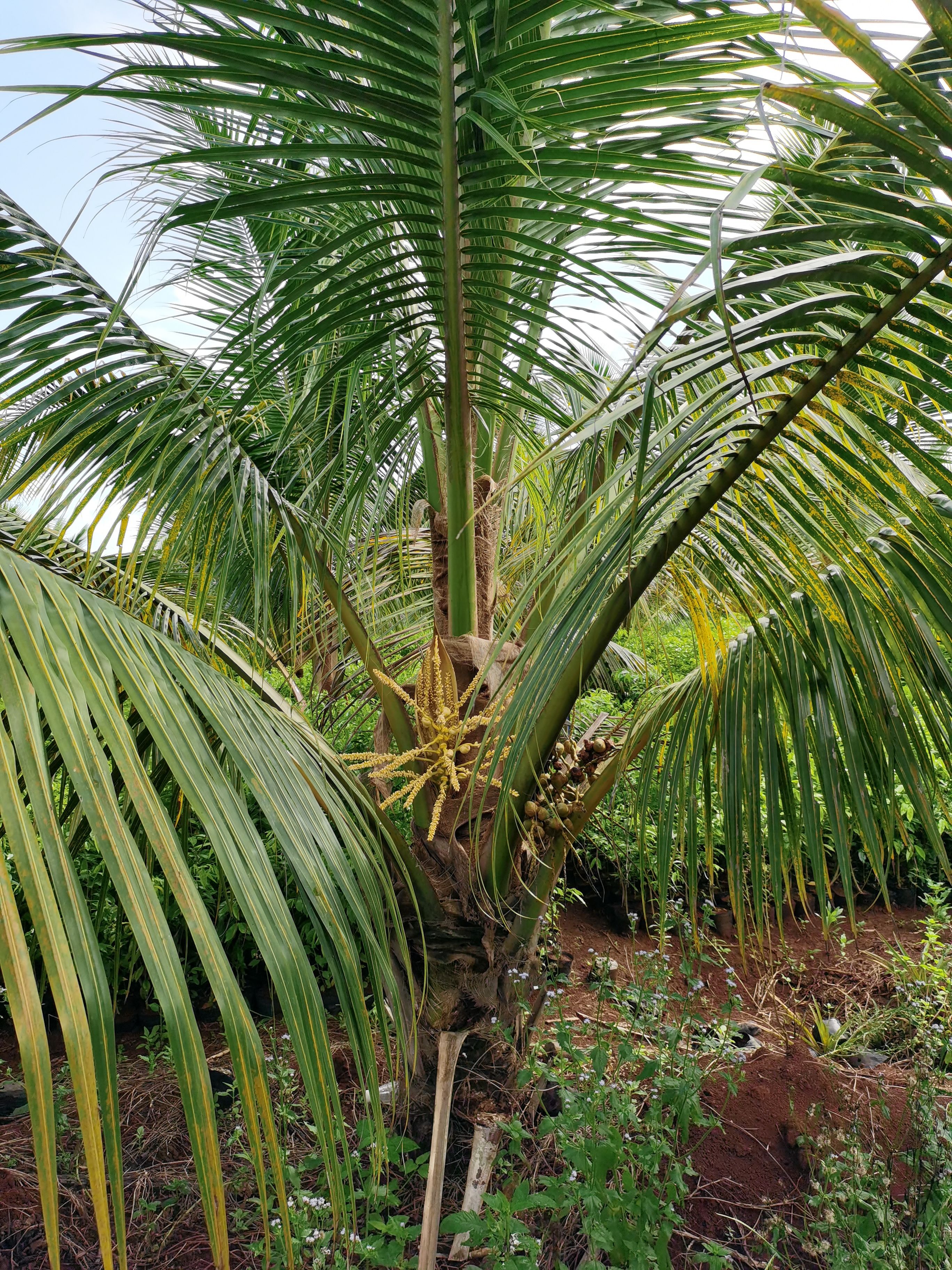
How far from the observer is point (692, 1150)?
5.86 feet

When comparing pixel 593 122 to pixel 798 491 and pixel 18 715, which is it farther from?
pixel 18 715

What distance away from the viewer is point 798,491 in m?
1.19

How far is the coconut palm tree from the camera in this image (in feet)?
2.32

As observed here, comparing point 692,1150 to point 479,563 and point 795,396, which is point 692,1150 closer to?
point 479,563

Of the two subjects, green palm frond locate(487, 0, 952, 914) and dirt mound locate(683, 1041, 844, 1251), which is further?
dirt mound locate(683, 1041, 844, 1251)

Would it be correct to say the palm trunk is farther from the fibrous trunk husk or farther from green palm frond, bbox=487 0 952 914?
green palm frond, bbox=487 0 952 914

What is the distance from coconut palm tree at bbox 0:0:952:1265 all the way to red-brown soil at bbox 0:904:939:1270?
1.72 ft

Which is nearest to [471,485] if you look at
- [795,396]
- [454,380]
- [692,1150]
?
[454,380]

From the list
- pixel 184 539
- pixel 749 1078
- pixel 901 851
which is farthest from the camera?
pixel 901 851

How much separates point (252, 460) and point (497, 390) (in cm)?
63

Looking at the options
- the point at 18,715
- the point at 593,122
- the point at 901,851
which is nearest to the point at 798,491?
the point at 593,122

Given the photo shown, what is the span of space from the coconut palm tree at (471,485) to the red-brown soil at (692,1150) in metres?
0.52

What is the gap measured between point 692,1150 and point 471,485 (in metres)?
1.51

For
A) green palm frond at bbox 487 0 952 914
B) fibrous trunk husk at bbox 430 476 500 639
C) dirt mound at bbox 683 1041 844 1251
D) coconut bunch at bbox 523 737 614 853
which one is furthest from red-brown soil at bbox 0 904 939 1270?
fibrous trunk husk at bbox 430 476 500 639
